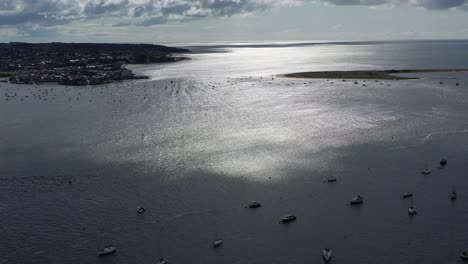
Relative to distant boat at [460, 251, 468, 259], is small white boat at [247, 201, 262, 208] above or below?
above

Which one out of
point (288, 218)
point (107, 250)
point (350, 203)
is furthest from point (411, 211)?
point (107, 250)

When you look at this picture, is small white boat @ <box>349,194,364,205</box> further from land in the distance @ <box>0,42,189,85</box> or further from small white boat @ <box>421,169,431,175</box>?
land in the distance @ <box>0,42,189,85</box>

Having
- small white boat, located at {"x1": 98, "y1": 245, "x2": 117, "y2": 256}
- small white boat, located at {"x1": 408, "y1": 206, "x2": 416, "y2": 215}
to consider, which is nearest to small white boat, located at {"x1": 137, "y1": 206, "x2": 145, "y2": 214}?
small white boat, located at {"x1": 98, "y1": 245, "x2": 117, "y2": 256}

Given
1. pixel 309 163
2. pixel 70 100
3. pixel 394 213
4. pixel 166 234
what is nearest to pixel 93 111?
pixel 70 100

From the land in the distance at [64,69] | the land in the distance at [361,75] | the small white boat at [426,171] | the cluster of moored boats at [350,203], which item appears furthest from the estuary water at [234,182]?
the land in the distance at [64,69]

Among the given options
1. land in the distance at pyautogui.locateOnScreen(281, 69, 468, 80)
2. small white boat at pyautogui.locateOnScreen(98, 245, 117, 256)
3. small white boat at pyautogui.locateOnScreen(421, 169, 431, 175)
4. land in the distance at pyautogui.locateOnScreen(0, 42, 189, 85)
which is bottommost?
small white boat at pyautogui.locateOnScreen(98, 245, 117, 256)
